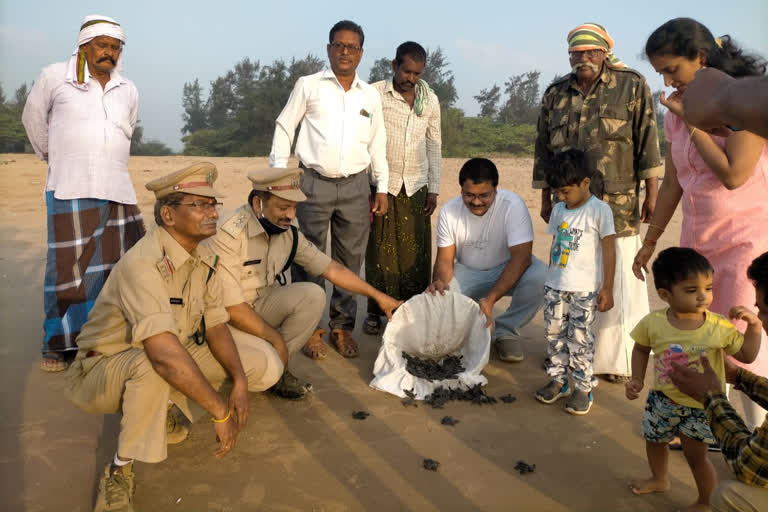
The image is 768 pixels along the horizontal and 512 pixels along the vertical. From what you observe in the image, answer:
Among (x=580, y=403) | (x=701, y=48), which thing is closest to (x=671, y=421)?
(x=580, y=403)

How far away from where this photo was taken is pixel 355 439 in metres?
3.23

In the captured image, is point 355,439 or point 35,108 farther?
point 35,108

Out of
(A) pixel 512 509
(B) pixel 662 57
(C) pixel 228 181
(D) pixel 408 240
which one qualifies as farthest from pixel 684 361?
(C) pixel 228 181

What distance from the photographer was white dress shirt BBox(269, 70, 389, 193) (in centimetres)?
435

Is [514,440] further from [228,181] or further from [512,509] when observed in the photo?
[228,181]

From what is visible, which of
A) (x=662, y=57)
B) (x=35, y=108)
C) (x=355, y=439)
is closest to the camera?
(x=662, y=57)

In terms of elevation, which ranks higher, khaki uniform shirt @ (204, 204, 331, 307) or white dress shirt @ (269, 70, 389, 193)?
white dress shirt @ (269, 70, 389, 193)

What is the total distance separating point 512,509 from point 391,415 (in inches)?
40.8

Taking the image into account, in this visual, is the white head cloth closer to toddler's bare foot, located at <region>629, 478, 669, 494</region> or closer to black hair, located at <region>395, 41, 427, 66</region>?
black hair, located at <region>395, 41, 427, 66</region>

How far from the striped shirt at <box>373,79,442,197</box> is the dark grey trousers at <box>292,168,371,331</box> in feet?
1.12

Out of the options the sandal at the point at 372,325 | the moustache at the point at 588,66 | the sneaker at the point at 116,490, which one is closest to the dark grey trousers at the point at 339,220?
the sandal at the point at 372,325

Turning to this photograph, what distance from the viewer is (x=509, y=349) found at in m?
4.36

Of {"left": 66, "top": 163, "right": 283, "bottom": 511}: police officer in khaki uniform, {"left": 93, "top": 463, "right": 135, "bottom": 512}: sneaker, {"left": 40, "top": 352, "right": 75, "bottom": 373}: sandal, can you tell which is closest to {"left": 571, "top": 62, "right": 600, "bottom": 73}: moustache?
{"left": 66, "top": 163, "right": 283, "bottom": 511}: police officer in khaki uniform

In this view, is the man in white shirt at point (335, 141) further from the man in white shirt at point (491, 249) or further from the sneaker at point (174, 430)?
the sneaker at point (174, 430)
